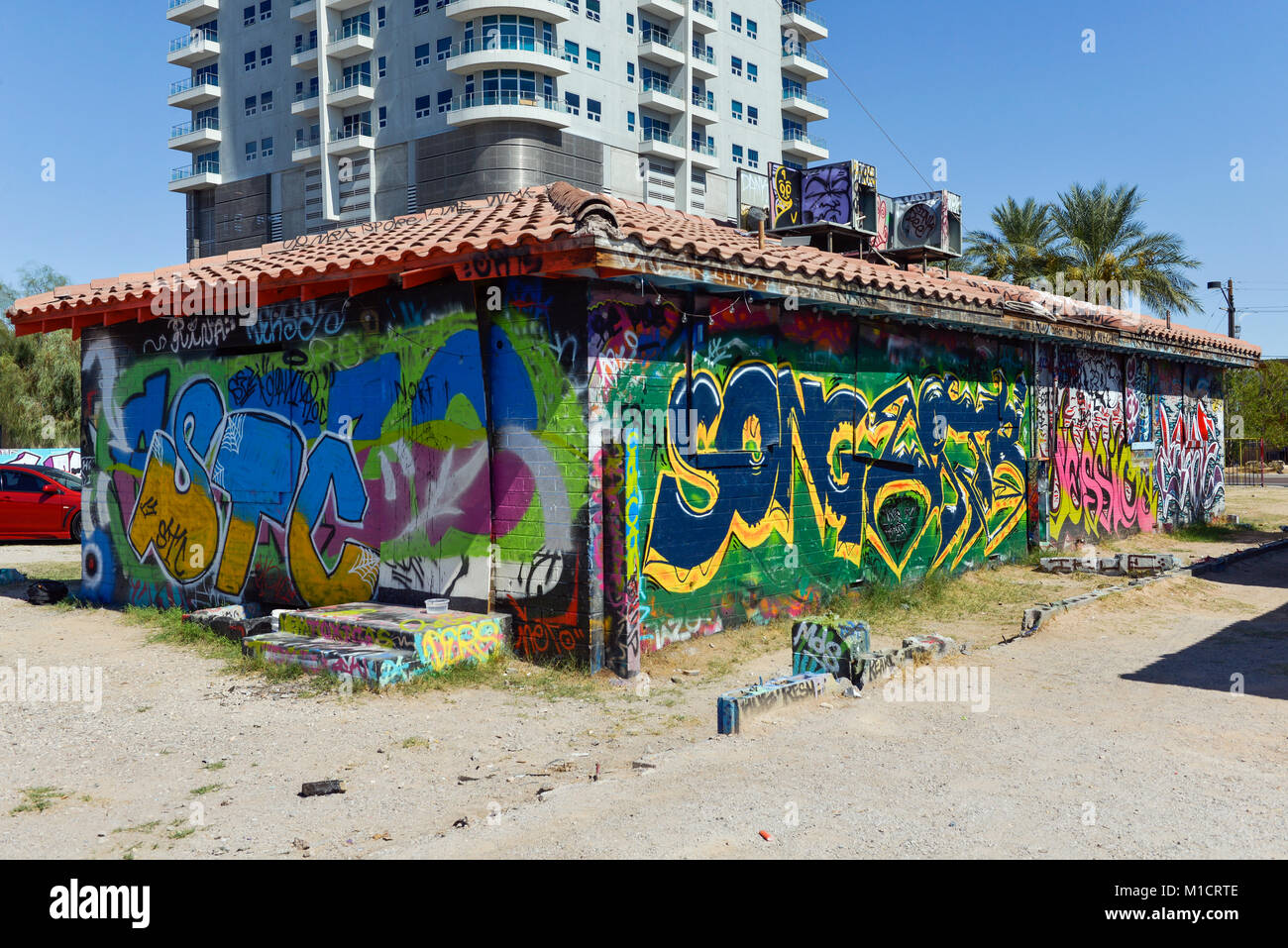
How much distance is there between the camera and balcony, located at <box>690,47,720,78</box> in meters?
61.9

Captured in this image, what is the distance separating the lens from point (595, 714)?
7277 millimetres

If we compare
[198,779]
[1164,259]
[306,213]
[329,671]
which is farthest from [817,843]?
[306,213]

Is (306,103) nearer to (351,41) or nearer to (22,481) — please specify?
(351,41)

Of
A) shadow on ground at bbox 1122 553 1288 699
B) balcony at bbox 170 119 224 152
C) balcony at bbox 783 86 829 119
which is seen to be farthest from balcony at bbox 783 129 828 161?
shadow on ground at bbox 1122 553 1288 699

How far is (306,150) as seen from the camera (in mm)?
57812

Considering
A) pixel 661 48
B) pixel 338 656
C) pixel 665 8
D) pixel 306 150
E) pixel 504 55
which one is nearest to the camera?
pixel 338 656

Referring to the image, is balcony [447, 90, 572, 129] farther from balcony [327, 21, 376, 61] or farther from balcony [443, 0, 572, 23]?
balcony [327, 21, 376, 61]

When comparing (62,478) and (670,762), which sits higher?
(62,478)

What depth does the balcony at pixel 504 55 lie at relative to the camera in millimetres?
51531

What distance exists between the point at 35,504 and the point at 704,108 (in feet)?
171

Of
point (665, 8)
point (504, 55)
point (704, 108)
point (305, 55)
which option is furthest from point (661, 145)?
point (305, 55)

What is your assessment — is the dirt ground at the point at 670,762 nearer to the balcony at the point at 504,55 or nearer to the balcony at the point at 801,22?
the balcony at the point at 504,55

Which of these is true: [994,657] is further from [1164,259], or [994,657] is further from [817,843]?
[1164,259]

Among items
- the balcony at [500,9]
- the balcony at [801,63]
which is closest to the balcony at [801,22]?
the balcony at [801,63]
